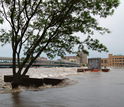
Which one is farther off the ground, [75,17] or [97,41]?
[75,17]

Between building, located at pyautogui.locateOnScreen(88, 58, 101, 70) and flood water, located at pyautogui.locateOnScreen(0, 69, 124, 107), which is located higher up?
building, located at pyautogui.locateOnScreen(88, 58, 101, 70)

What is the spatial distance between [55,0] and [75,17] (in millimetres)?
2316

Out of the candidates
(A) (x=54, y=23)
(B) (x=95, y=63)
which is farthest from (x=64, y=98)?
(B) (x=95, y=63)

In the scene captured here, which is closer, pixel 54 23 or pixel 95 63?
pixel 54 23

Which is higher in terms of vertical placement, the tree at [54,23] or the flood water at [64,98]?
the tree at [54,23]

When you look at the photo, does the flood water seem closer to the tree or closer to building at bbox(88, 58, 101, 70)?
the tree

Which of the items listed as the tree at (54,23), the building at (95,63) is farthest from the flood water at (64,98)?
the building at (95,63)

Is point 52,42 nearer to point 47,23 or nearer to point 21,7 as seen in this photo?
point 47,23

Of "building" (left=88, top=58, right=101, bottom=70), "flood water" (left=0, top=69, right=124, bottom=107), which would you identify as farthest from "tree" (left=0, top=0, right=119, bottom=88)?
"building" (left=88, top=58, right=101, bottom=70)

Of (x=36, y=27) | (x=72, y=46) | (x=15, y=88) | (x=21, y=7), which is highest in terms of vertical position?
(x=21, y=7)

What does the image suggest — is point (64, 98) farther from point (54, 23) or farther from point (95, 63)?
point (95, 63)

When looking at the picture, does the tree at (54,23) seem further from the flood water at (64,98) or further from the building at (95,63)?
the building at (95,63)

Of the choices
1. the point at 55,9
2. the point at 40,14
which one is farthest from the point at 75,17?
the point at 40,14

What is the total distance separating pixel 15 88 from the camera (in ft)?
75.8
